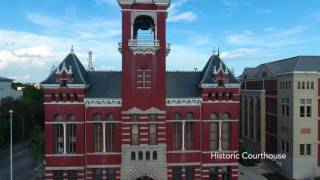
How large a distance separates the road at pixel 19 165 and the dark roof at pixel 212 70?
28.7 m

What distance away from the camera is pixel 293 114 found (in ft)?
170

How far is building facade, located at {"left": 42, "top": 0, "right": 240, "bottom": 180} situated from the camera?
40.3m

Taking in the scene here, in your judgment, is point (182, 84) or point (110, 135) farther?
point (182, 84)

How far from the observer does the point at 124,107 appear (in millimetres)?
40531

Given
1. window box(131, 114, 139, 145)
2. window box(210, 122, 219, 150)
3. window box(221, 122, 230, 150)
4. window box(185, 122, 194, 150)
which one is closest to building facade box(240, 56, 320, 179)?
window box(221, 122, 230, 150)

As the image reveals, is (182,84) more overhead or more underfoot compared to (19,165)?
more overhead

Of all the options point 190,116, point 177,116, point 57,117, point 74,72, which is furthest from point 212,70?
point 57,117

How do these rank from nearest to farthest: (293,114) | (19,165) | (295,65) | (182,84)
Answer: (182,84) → (293,114) → (295,65) → (19,165)

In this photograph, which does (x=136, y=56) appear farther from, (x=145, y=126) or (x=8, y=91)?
(x=8, y=91)

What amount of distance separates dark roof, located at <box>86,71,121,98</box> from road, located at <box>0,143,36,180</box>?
1891 centimetres

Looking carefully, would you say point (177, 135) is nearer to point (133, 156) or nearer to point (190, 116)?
point (190, 116)

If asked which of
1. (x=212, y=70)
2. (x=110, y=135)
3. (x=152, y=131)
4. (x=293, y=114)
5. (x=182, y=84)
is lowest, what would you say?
(x=110, y=135)

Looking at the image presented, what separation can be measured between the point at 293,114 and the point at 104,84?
26.8 meters

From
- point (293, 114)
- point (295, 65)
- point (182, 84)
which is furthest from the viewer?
point (295, 65)
